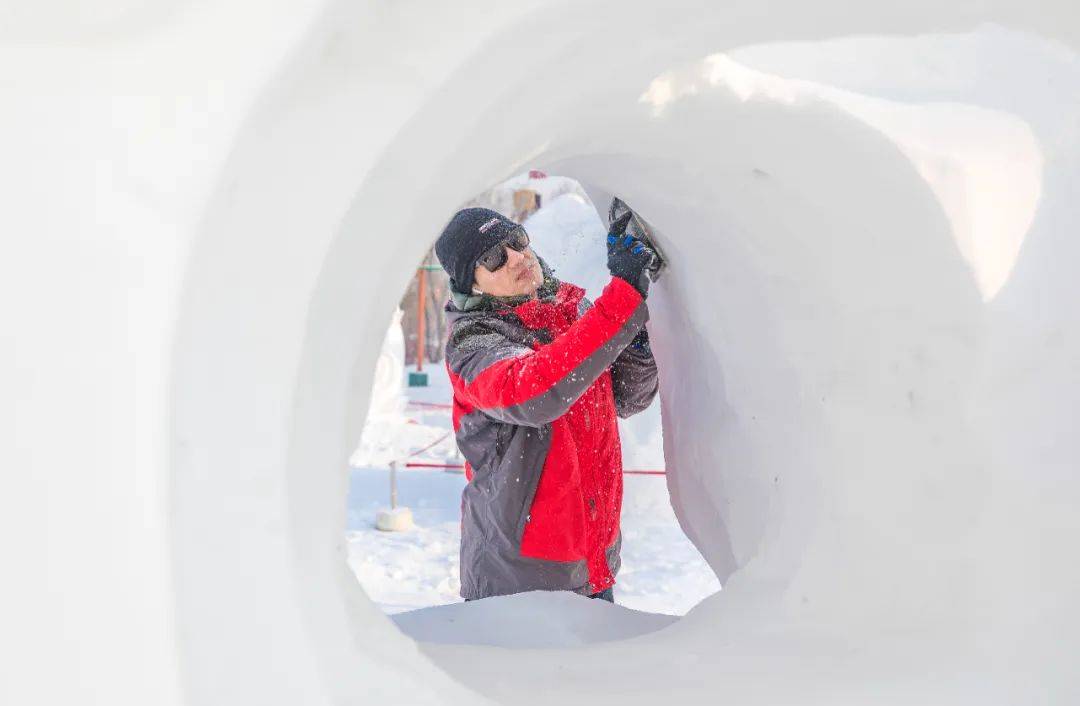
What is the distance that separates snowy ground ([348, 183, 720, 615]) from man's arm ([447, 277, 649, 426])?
1.88 meters

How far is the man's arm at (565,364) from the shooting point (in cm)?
198

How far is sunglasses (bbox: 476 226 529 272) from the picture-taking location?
7.47 feet

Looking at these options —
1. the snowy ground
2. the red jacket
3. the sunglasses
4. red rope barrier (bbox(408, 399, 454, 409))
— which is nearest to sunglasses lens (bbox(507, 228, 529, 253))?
the sunglasses

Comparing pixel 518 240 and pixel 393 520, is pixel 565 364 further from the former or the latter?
pixel 393 520

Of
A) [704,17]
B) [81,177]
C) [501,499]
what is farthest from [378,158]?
[501,499]

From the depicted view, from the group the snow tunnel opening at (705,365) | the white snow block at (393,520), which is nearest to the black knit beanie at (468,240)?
the snow tunnel opening at (705,365)

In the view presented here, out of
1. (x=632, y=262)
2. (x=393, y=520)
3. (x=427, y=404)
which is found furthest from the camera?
(x=427, y=404)

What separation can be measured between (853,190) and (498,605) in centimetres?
99

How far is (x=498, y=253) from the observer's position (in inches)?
89.8

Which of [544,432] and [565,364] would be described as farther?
[544,432]

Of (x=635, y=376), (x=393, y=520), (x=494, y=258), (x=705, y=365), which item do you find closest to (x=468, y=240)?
(x=494, y=258)

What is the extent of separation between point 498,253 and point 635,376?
1.64 ft

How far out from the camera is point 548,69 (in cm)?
98

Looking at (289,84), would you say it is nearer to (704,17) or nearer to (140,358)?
(140,358)
